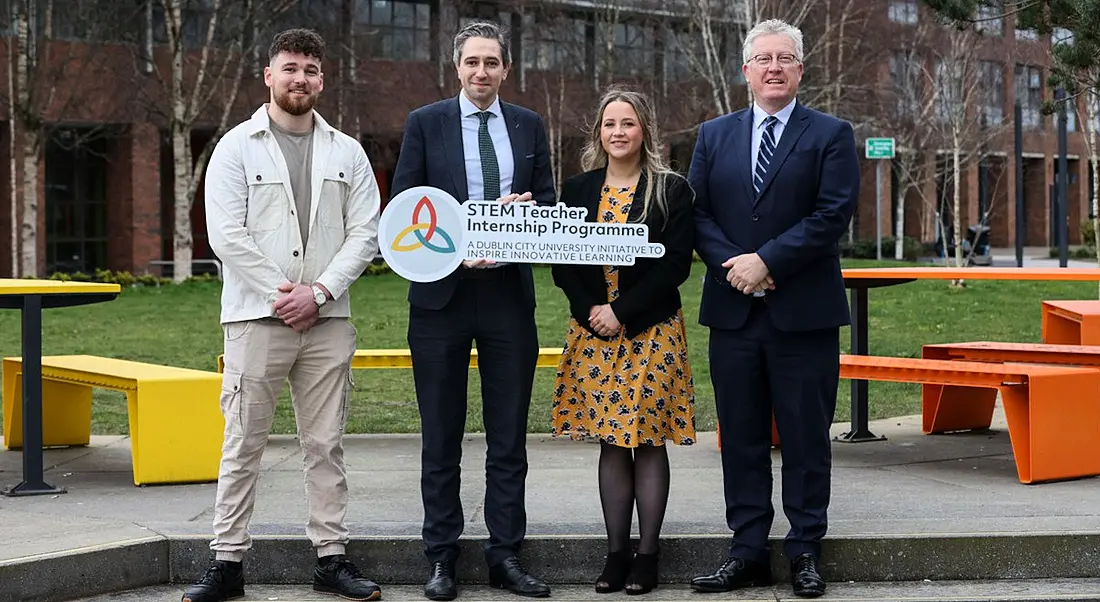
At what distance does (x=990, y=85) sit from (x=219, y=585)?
40454mm

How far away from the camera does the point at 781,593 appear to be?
5852 mm

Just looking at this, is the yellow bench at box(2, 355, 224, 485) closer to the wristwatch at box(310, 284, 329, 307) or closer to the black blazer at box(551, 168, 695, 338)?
the wristwatch at box(310, 284, 329, 307)

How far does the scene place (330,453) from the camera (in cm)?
590

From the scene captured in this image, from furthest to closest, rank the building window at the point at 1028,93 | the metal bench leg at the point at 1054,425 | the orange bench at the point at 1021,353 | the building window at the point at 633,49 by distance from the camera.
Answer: the building window at the point at 633,49 → the building window at the point at 1028,93 → the orange bench at the point at 1021,353 → the metal bench leg at the point at 1054,425

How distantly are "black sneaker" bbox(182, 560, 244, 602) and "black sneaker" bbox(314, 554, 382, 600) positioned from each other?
0.33m

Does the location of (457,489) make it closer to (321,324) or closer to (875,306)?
(321,324)

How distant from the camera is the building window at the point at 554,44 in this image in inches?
1679

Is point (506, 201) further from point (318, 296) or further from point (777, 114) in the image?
point (777, 114)

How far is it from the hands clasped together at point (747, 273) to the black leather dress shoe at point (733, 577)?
3.80ft

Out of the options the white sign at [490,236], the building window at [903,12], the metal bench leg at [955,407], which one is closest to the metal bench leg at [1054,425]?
the metal bench leg at [955,407]

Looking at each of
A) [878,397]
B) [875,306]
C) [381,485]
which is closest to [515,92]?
[875,306]

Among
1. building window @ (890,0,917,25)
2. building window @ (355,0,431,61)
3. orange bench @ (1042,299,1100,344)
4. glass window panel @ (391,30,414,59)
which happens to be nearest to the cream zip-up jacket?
orange bench @ (1042,299,1100,344)

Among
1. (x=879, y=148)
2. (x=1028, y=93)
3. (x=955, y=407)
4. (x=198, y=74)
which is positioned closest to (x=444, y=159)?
(x=955, y=407)

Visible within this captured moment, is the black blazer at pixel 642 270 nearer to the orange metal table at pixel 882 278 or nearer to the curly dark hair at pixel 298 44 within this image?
the curly dark hair at pixel 298 44
